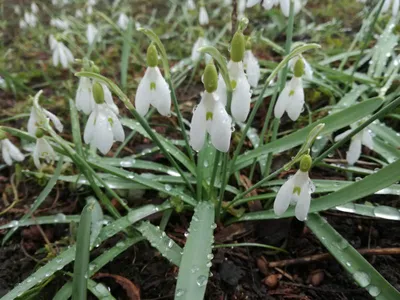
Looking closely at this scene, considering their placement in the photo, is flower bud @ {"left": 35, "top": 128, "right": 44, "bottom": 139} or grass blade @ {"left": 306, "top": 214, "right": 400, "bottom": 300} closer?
grass blade @ {"left": 306, "top": 214, "right": 400, "bottom": 300}

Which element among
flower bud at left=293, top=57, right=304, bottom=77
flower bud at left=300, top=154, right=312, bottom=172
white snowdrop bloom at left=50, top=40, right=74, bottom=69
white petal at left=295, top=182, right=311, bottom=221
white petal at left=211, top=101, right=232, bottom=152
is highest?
white snowdrop bloom at left=50, top=40, right=74, bottom=69

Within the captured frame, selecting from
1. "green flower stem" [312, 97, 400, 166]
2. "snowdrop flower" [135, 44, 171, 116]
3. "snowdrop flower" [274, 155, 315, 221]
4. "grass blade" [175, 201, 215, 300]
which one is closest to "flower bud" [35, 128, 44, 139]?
"snowdrop flower" [135, 44, 171, 116]

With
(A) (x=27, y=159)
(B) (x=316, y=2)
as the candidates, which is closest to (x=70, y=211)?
(A) (x=27, y=159)

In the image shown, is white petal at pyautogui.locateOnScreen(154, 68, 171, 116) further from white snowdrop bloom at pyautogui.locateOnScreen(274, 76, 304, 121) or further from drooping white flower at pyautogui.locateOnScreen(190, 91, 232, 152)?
Answer: white snowdrop bloom at pyautogui.locateOnScreen(274, 76, 304, 121)

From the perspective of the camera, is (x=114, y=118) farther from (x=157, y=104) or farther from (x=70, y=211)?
(x=70, y=211)

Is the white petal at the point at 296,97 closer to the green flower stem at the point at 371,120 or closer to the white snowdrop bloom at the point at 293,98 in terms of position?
the white snowdrop bloom at the point at 293,98

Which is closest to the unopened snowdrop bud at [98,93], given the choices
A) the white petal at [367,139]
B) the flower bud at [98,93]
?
the flower bud at [98,93]

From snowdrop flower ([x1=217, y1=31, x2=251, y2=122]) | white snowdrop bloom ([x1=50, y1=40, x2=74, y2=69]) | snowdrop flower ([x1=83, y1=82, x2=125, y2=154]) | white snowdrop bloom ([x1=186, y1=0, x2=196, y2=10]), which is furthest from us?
white snowdrop bloom ([x1=186, y1=0, x2=196, y2=10])
